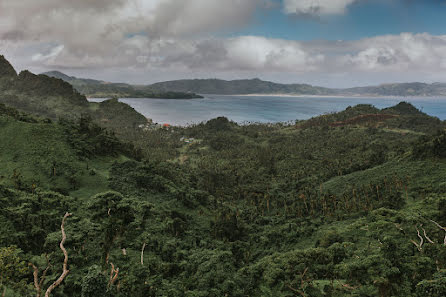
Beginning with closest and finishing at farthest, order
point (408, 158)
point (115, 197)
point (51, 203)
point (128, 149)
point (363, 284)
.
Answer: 1. point (363, 284)
2. point (51, 203)
3. point (115, 197)
4. point (408, 158)
5. point (128, 149)

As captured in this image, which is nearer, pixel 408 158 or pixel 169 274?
pixel 169 274

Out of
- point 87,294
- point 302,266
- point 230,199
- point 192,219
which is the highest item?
point 87,294

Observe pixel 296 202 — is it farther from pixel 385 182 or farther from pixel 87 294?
pixel 87 294

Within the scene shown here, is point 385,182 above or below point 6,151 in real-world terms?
below

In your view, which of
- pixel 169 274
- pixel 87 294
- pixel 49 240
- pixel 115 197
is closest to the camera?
pixel 87 294

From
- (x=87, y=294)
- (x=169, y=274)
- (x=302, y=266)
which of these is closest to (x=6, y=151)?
(x=169, y=274)

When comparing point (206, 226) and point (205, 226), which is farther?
point (206, 226)

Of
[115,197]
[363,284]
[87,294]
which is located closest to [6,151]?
[115,197]
